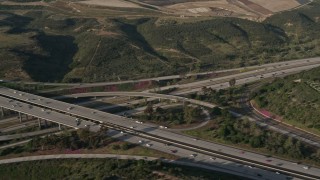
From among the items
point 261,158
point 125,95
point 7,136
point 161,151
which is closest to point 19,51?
point 125,95

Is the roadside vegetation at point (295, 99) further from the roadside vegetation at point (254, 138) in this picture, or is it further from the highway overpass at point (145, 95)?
the highway overpass at point (145, 95)

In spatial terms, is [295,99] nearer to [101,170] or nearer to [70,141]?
[101,170]

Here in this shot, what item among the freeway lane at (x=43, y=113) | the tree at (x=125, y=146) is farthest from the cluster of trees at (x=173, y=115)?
the tree at (x=125, y=146)

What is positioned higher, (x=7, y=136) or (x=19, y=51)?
(x=19, y=51)

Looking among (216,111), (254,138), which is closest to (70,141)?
(216,111)

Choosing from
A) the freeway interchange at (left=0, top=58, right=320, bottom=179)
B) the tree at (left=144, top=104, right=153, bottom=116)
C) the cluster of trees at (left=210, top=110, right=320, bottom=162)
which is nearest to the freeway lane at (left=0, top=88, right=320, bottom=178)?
the freeway interchange at (left=0, top=58, right=320, bottom=179)

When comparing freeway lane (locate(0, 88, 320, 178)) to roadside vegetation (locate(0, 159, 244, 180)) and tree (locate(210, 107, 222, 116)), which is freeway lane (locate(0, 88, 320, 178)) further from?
tree (locate(210, 107, 222, 116))

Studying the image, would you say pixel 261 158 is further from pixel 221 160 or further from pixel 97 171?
pixel 97 171
